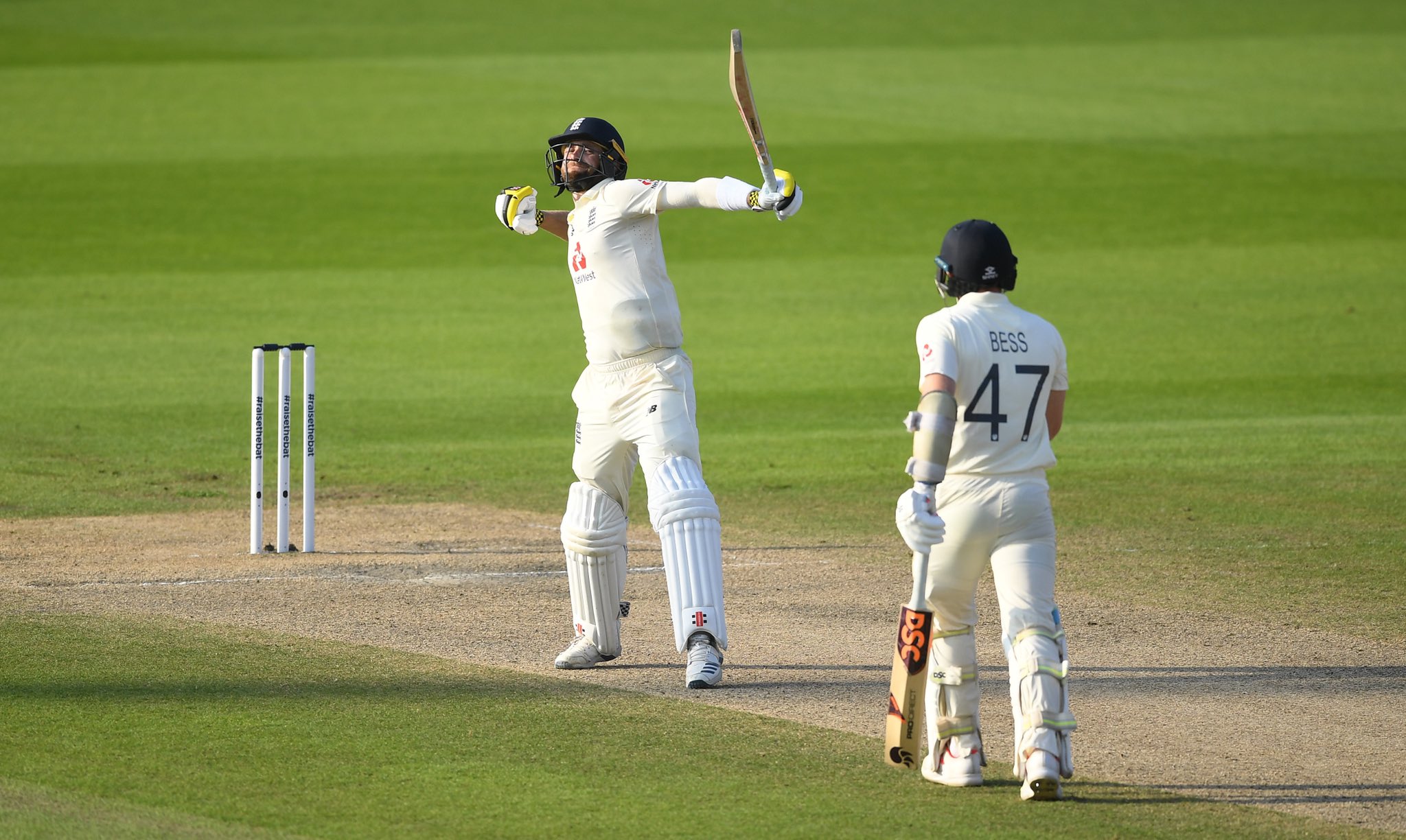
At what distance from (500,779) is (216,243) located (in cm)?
2180

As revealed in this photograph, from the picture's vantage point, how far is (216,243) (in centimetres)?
2638

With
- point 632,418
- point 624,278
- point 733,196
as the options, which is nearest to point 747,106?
point 733,196

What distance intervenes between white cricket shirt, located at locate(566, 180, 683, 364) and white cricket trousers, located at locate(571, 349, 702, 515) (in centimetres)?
8

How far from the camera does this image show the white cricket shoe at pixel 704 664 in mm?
7164

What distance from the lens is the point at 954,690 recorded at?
5.99 meters

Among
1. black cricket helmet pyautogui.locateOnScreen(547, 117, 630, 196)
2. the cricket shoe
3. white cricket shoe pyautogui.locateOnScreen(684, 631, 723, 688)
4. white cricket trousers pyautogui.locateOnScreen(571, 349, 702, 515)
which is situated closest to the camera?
the cricket shoe

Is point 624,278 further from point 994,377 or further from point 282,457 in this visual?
point 282,457

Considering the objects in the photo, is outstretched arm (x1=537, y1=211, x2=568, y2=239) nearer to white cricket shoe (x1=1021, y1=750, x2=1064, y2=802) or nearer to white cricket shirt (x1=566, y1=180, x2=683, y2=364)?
white cricket shirt (x1=566, y1=180, x2=683, y2=364)

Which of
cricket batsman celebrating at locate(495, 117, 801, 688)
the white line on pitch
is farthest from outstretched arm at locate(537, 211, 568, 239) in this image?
the white line on pitch

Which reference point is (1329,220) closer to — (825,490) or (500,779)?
(825,490)

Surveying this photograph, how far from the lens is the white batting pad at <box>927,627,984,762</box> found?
598 centimetres

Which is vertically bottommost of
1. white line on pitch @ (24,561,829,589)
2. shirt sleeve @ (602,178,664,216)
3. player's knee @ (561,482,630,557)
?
white line on pitch @ (24,561,829,589)

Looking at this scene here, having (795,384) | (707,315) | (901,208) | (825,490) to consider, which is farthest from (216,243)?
(825,490)

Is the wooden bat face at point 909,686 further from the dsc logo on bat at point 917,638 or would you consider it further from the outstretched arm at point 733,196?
the outstretched arm at point 733,196
